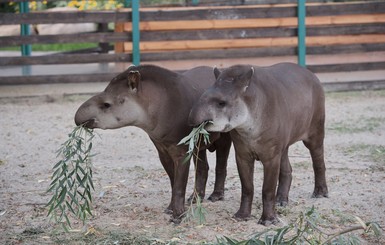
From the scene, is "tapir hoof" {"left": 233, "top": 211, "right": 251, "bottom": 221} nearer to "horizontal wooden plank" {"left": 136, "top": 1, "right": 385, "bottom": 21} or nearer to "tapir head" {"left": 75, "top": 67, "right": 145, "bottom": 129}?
"tapir head" {"left": 75, "top": 67, "right": 145, "bottom": 129}

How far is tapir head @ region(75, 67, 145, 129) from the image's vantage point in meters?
6.23

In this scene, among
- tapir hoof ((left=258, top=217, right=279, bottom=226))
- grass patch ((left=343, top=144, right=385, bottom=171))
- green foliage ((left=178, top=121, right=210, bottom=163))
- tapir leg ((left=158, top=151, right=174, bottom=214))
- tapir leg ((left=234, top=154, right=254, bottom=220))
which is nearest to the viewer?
green foliage ((left=178, top=121, right=210, bottom=163))

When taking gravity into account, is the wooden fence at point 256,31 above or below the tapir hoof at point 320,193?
above

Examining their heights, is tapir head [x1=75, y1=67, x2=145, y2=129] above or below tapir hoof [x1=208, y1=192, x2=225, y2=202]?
above

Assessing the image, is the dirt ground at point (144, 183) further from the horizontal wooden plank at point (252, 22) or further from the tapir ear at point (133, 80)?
the horizontal wooden plank at point (252, 22)

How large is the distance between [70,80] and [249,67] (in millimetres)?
7144

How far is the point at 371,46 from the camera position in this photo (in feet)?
44.2

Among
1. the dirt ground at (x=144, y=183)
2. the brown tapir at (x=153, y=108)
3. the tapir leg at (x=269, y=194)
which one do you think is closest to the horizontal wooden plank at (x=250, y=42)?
the dirt ground at (x=144, y=183)

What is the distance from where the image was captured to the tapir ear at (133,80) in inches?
244

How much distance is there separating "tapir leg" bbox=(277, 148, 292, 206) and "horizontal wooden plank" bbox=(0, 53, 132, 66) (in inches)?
251

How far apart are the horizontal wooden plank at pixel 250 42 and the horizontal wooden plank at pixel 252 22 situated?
230 mm

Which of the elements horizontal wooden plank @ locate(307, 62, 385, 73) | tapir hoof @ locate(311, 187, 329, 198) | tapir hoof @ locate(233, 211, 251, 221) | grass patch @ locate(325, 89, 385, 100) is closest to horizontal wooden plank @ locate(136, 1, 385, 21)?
horizontal wooden plank @ locate(307, 62, 385, 73)

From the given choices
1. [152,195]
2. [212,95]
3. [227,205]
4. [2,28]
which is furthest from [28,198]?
[2,28]

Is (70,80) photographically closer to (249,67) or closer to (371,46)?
(371,46)
